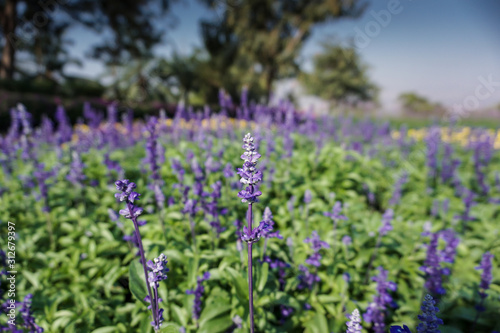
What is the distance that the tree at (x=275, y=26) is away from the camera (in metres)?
25.8

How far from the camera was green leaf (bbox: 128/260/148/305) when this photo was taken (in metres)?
1.53

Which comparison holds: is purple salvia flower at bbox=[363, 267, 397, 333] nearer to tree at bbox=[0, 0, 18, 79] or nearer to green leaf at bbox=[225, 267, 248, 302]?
green leaf at bbox=[225, 267, 248, 302]

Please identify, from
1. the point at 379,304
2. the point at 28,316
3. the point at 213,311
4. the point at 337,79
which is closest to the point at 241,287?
the point at 213,311

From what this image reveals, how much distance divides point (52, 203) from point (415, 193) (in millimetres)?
5078

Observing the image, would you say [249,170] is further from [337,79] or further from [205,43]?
[337,79]

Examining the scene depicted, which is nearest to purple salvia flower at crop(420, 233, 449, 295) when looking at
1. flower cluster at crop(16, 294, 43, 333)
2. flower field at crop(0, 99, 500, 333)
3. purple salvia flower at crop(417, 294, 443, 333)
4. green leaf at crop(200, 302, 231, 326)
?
flower field at crop(0, 99, 500, 333)

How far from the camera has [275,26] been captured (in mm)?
27312

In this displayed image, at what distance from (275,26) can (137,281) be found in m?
29.5

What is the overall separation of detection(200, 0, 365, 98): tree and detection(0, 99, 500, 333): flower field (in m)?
22.9

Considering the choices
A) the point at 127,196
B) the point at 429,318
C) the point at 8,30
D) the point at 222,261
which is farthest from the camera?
the point at 8,30

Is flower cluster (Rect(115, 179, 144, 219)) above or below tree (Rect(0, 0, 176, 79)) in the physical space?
below

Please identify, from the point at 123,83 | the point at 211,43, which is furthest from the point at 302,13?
the point at 123,83

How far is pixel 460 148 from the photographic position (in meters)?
7.73

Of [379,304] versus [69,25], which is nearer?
[379,304]
